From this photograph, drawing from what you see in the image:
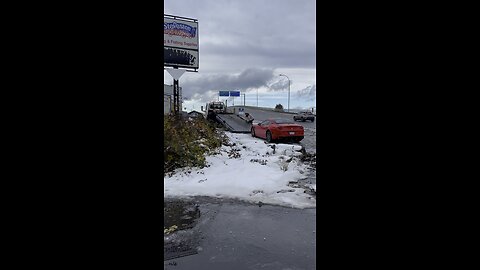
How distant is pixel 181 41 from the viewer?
25734 millimetres

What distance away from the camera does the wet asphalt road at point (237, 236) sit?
3.77 m

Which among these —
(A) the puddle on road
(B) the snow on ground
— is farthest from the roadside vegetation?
(A) the puddle on road

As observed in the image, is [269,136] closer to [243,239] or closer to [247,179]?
[247,179]

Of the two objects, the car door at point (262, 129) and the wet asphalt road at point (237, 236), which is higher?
the car door at point (262, 129)

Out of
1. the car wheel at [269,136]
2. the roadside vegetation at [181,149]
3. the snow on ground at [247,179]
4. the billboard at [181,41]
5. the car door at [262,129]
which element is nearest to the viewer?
the snow on ground at [247,179]

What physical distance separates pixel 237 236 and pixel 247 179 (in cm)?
353

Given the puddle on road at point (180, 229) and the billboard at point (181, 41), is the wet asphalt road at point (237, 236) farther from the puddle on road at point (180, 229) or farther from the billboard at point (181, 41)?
the billboard at point (181, 41)

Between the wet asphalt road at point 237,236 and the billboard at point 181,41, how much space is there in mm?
20318

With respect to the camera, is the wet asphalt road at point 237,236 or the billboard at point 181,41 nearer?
the wet asphalt road at point 237,236

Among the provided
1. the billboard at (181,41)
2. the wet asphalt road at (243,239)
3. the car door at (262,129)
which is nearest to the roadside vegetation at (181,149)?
the wet asphalt road at (243,239)

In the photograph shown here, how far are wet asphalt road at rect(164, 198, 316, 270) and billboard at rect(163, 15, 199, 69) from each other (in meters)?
20.5
